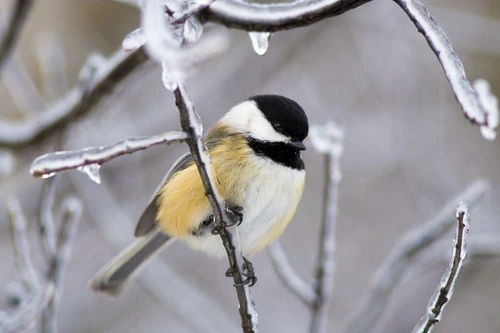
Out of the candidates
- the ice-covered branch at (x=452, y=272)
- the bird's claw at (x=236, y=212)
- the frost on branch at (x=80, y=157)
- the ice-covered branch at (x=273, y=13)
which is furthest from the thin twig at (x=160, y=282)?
the frost on branch at (x=80, y=157)

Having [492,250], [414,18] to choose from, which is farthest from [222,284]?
[414,18]

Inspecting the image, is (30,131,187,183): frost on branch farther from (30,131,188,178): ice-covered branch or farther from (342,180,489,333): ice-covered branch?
(342,180,489,333): ice-covered branch

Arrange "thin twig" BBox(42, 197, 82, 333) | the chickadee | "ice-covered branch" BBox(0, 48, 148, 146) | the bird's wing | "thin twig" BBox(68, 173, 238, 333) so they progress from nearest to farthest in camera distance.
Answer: "ice-covered branch" BBox(0, 48, 148, 146) < "thin twig" BBox(42, 197, 82, 333) < the chickadee < the bird's wing < "thin twig" BBox(68, 173, 238, 333)

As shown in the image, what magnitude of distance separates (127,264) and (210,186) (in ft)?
3.73

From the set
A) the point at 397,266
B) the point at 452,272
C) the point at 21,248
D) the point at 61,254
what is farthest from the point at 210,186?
the point at 397,266

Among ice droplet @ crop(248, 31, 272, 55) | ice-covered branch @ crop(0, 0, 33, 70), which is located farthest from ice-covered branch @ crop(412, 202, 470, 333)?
ice-covered branch @ crop(0, 0, 33, 70)

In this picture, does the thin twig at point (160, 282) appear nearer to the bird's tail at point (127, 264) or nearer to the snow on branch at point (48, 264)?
the bird's tail at point (127, 264)

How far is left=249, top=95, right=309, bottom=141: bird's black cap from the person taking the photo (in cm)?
189

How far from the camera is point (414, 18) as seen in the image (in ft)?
3.16

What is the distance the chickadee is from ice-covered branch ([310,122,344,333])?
120 millimetres

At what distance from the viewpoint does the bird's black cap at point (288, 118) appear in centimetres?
189

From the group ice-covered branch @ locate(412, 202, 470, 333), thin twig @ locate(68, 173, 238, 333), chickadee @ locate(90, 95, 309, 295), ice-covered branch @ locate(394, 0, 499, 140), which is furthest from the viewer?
thin twig @ locate(68, 173, 238, 333)

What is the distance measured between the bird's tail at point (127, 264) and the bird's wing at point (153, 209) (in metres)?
0.05

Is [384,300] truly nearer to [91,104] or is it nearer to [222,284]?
[91,104]
